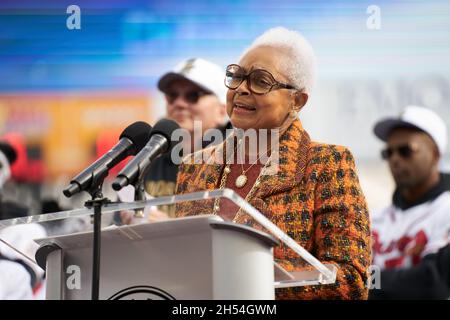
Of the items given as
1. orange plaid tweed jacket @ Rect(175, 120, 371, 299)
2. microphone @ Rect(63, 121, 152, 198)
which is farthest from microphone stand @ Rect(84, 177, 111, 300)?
orange plaid tweed jacket @ Rect(175, 120, 371, 299)

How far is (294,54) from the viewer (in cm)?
292

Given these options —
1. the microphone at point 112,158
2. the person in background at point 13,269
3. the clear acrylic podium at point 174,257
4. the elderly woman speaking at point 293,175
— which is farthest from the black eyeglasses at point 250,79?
the person in background at point 13,269

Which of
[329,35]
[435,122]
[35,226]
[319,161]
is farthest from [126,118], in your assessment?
[35,226]

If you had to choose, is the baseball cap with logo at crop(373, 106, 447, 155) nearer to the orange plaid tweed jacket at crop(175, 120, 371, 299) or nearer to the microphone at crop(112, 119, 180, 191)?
the orange plaid tweed jacket at crop(175, 120, 371, 299)

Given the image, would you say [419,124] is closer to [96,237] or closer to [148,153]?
[148,153]

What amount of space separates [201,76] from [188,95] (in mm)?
132

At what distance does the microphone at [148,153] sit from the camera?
2.07 meters

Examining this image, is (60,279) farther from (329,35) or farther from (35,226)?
(329,35)

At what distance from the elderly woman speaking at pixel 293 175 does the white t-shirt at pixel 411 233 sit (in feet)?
7.51

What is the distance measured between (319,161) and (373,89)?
114 inches

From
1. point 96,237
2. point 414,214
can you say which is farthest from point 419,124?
point 96,237

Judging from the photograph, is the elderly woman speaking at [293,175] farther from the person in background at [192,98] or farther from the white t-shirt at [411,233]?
the white t-shirt at [411,233]

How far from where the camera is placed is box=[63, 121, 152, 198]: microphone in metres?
2.10

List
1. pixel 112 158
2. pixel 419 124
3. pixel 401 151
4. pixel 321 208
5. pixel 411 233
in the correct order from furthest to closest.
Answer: pixel 401 151, pixel 419 124, pixel 411 233, pixel 321 208, pixel 112 158
